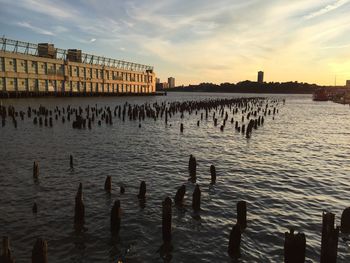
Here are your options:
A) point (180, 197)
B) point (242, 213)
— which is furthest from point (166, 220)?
point (180, 197)

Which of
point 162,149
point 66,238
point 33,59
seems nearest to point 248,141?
point 162,149

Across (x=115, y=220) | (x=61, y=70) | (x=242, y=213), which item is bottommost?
(x=115, y=220)

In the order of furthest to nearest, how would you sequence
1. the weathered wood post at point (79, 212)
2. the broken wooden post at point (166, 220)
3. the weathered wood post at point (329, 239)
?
the weathered wood post at point (79, 212)
the broken wooden post at point (166, 220)
the weathered wood post at point (329, 239)

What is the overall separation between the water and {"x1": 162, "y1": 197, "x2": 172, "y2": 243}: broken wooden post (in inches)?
15.6

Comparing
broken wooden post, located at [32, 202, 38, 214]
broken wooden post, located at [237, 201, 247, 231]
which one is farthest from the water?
broken wooden post, located at [237, 201, 247, 231]

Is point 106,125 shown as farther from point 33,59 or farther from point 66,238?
point 33,59

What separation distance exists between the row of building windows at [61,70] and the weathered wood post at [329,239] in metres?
82.6

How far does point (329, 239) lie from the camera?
338 inches

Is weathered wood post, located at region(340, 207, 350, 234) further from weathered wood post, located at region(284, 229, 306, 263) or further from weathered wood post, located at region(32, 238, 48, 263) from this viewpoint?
weathered wood post, located at region(32, 238, 48, 263)

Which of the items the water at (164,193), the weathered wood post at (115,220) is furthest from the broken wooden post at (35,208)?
the weathered wood post at (115,220)

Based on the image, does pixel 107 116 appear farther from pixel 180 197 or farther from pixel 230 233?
pixel 230 233

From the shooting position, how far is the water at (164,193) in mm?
10430

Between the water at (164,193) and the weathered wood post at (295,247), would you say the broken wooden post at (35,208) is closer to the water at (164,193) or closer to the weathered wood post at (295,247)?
the water at (164,193)

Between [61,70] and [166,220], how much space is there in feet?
311
